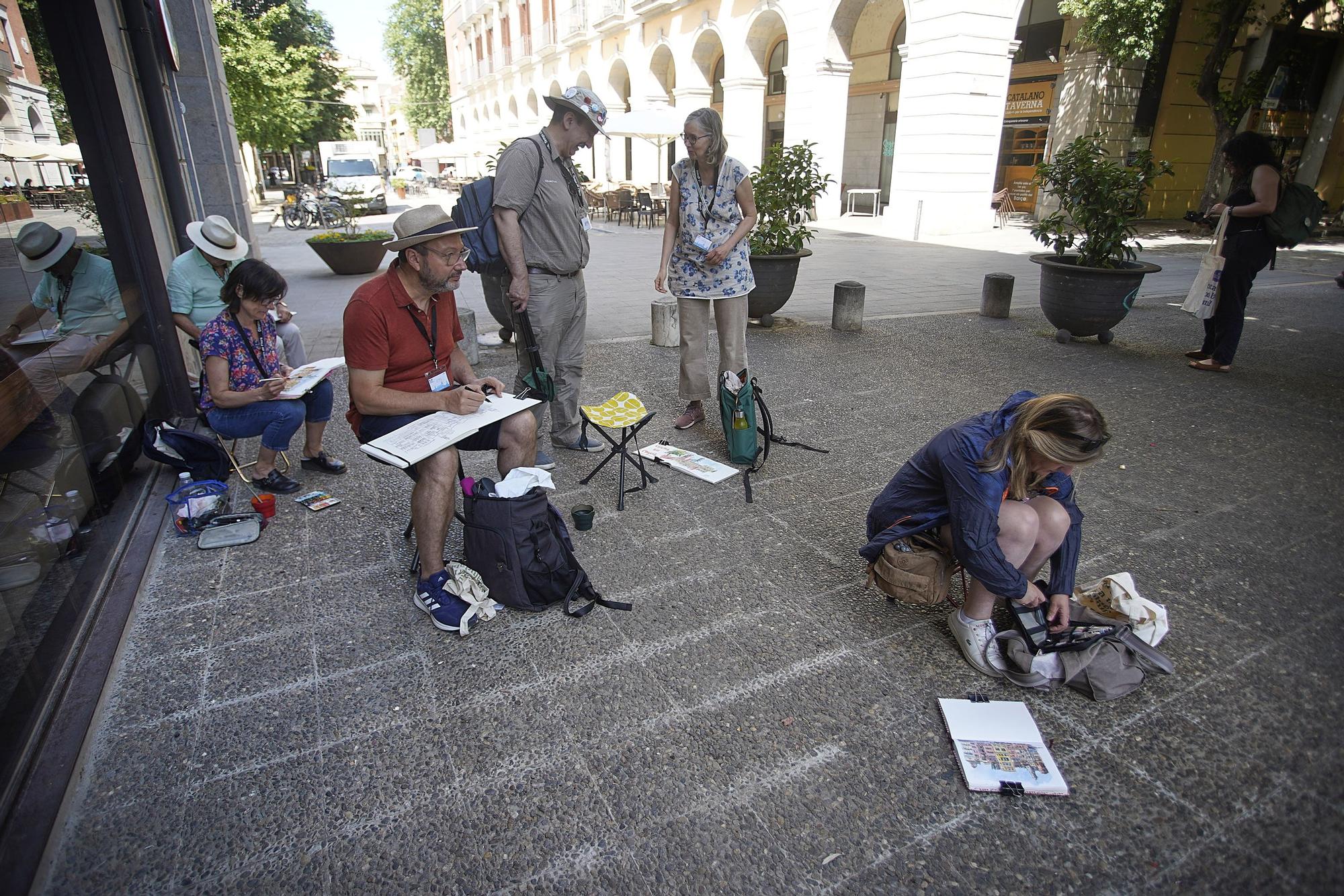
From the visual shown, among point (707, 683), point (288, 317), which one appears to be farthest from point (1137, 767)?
point (288, 317)

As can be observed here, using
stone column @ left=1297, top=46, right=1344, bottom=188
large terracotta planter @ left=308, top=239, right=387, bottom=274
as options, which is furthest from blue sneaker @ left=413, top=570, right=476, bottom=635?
stone column @ left=1297, top=46, right=1344, bottom=188

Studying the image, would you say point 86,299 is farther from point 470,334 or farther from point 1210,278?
point 1210,278

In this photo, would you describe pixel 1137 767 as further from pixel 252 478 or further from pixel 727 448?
pixel 252 478

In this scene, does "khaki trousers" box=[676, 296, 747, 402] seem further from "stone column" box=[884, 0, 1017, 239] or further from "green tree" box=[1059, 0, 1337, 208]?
"green tree" box=[1059, 0, 1337, 208]

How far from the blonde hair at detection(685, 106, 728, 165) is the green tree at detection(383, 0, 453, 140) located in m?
67.3

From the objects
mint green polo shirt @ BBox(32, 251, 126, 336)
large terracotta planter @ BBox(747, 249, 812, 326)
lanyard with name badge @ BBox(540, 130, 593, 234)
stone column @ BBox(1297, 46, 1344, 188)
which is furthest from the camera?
stone column @ BBox(1297, 46, 1344, 188)

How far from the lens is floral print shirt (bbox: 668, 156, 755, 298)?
4.45m

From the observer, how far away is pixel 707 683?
2.51 metres

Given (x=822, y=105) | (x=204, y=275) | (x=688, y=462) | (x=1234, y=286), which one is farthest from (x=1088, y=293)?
(x=822, y=105)

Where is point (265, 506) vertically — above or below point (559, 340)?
below

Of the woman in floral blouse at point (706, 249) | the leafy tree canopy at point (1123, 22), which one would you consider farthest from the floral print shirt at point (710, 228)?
the leafy tree canopy at point (1123, 22)

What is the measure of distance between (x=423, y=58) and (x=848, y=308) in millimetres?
67621

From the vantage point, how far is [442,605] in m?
2.78

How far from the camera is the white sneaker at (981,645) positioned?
2545 millimetres
